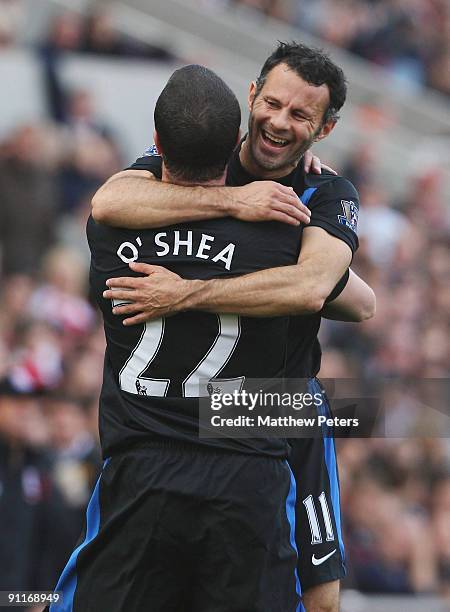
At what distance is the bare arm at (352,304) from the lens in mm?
4641

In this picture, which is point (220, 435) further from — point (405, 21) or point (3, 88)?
point (405, 21)

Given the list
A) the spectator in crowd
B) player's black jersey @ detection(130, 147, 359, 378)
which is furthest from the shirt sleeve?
the spectator in crowd

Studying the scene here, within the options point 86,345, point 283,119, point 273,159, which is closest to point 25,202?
point 86,345

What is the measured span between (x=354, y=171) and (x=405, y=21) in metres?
3.52

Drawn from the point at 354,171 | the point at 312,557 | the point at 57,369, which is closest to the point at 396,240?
the point at 354,171

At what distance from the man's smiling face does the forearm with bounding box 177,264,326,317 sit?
57cm

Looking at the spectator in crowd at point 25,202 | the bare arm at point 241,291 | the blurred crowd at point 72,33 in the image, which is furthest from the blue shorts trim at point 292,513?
the blurred crowd at point 72,33

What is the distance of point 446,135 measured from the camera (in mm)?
15312

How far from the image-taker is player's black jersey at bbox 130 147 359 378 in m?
4.43

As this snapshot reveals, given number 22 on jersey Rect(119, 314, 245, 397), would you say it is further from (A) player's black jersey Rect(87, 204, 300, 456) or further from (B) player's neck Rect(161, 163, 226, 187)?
(B) player's neck Rect(161, 163, 226, 187)

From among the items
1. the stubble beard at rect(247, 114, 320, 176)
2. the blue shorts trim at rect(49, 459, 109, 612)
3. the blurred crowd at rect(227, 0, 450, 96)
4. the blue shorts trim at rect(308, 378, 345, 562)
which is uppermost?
the blurred crowd at rect(227, 0, 450, 96)

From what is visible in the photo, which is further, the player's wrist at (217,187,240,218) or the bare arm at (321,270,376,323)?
the bare arm at (321,270,376,323)

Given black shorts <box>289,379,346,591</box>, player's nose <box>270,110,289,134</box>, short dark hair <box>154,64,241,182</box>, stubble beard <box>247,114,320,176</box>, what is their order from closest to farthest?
short dark hair <box>154,64,241,182</box> < player's nose <box>270,110,289,134</box> < stubble beard <box>247,114,320,176</box> < black shorts <box>289,379,346,591</box>

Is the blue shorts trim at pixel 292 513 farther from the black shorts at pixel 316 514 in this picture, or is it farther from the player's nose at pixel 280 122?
the player's nose at pixel 280 122
